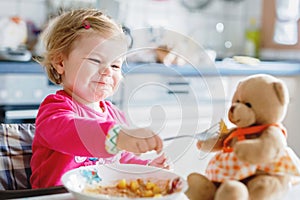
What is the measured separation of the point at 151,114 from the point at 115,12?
241cm

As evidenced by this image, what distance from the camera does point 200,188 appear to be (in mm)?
820

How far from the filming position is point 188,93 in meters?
1.11

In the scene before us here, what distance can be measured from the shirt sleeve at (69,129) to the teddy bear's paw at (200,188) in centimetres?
16


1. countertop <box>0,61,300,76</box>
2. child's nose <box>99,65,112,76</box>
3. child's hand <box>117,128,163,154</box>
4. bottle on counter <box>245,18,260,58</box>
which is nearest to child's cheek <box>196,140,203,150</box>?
child's hand <box>117,128,163,154</box>

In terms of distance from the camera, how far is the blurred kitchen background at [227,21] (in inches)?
137

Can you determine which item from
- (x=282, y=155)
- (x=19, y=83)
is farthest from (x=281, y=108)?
(x=19, y=83)

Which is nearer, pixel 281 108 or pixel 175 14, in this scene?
pixel 281 108

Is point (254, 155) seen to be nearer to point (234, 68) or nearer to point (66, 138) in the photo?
point (66, 138)

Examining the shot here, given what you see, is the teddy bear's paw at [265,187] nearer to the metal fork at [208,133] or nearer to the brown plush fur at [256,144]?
the brown plush fur at [256,144]

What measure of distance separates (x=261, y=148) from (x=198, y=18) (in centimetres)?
312

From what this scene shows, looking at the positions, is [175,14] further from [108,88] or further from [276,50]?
[108,88]

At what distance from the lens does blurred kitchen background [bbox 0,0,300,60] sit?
3.49 m

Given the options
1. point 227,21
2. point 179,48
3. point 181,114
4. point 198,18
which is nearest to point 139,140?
point 181,114

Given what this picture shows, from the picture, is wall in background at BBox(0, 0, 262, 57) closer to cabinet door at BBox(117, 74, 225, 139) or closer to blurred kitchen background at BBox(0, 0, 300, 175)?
blurred kitchen background at BBox(0, 0, 300, 175)
